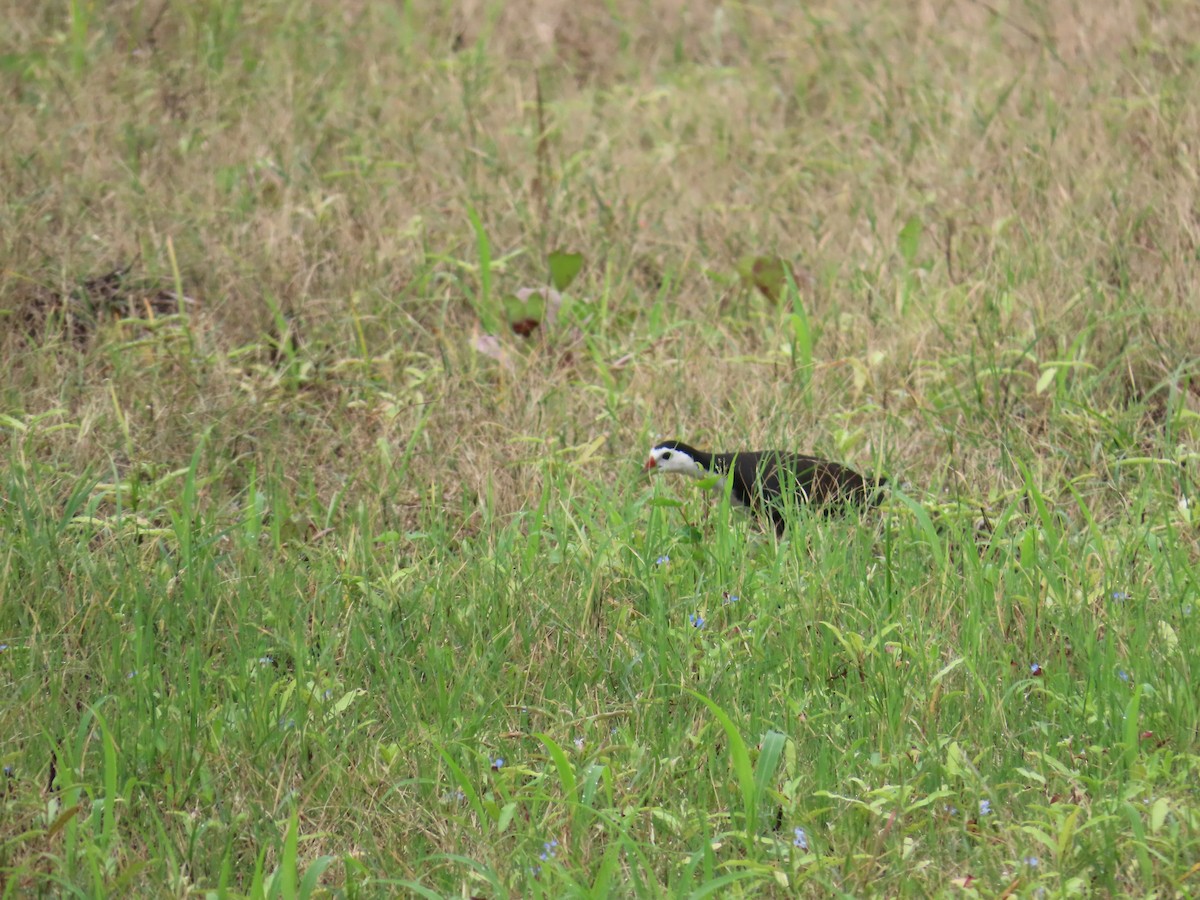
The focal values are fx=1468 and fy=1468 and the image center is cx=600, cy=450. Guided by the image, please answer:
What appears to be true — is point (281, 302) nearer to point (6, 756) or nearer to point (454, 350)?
point (454, 350)

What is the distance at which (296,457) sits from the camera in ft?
15.8

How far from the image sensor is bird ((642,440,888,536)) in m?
4.20

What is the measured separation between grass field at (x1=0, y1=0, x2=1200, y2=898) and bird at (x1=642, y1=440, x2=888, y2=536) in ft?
0.37

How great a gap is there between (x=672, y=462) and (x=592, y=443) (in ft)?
0.90

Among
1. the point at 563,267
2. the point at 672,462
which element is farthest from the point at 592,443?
the point at 563,267

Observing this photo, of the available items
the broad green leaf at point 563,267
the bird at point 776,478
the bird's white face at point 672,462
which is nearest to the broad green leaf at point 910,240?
the broad green leaf at point 563,267

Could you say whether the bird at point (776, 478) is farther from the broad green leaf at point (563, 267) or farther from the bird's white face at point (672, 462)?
the broad green leaf at point (563, 267)

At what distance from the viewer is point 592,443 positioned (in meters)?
4.60

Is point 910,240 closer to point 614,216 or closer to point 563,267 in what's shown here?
point 614,216

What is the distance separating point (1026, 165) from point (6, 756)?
4.53 metres

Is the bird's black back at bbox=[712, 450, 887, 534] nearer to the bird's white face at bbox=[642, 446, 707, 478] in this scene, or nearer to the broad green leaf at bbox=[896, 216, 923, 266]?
the bird's white face at bbox=[642, 446, 707, 478]

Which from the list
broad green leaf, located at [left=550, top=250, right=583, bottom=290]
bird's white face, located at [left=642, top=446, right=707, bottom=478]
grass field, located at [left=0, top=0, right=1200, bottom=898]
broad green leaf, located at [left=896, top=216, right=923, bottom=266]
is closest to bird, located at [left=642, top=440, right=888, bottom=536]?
bird's white face, located at [left=642, top=446, right=707, bottom=478]

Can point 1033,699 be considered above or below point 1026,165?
below

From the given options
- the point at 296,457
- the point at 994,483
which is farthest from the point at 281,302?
the point at 994,483
